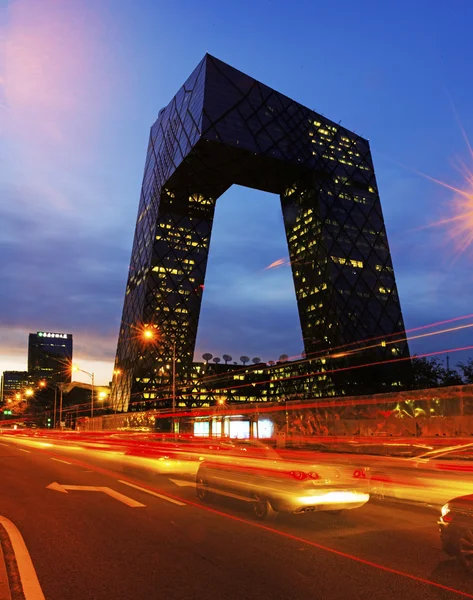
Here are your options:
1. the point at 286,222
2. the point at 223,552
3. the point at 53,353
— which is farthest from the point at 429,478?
the point at 53,353

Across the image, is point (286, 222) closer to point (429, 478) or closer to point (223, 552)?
point (429, 478)

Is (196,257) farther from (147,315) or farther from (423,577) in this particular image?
(423,577)

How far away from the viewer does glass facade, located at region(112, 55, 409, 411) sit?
9175 centimetres

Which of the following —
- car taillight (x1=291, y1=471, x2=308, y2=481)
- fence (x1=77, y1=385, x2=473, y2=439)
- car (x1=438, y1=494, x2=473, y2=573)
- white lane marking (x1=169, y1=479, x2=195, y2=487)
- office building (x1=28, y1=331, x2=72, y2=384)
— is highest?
office building (x1=28, y1=331, x2=72, y2=384)

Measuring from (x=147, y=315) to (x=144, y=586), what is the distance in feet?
330

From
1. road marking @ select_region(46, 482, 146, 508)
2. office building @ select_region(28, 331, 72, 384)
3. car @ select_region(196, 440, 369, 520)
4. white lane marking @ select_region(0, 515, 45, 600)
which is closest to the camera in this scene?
white lane marking @ select_region(0, 515, 45, 600)

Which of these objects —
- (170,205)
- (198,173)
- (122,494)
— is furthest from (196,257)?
(122,494)

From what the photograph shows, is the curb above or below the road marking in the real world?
above

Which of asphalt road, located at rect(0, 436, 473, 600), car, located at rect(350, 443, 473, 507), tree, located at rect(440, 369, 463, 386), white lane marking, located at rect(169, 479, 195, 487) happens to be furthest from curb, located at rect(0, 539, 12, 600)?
tree, located at rect(440, 369, 463, 386)

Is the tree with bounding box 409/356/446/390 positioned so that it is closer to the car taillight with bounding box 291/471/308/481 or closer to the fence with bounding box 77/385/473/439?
the fence with bounding box 77/385/473/439

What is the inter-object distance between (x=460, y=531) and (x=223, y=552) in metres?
3.09

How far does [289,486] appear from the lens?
941 centimetres

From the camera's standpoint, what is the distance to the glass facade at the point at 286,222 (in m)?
91.8

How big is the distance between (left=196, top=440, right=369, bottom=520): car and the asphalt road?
0.33 metres
